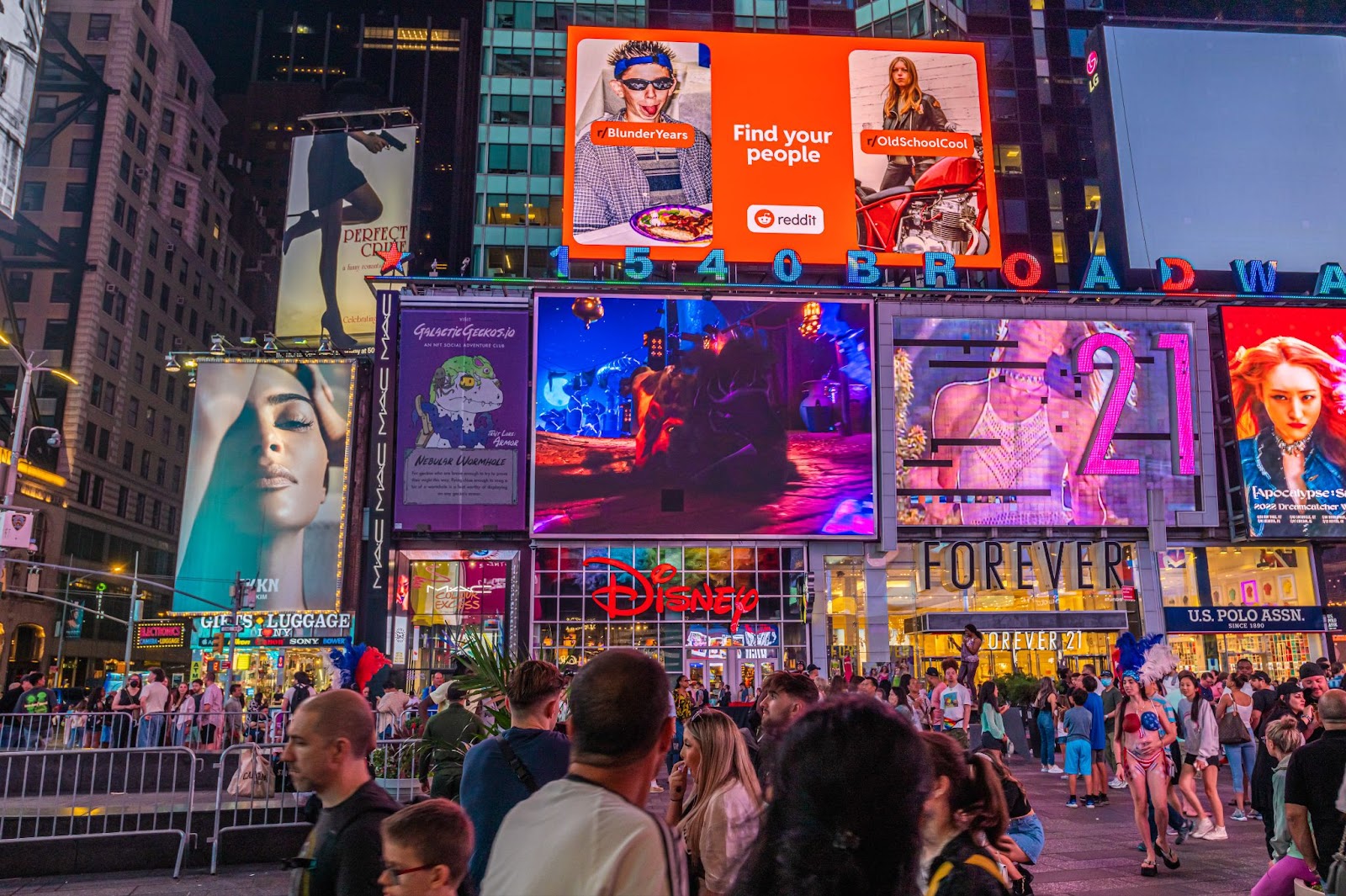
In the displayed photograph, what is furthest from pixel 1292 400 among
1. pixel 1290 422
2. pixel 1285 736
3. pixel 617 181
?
pixel 1285 736

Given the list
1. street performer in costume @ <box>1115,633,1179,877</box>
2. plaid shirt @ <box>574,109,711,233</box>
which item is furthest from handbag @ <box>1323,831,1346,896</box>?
plaid shirt @ <box>574,109,711,233</box>

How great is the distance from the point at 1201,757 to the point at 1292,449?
32.3m

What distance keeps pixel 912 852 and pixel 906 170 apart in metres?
46.2

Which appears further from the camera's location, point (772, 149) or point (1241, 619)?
point (772, 149)

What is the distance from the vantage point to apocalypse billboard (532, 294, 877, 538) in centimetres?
3988

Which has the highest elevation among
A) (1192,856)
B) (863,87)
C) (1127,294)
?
(863,87)

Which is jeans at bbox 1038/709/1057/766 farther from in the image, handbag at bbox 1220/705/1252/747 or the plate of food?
the plate of food

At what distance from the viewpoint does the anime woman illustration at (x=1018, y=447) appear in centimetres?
4131

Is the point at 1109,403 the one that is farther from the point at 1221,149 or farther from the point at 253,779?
the point at 253,779

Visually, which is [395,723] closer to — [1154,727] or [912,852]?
[1154,727]

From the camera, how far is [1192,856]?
1274 cm

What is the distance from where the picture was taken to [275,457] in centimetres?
4241

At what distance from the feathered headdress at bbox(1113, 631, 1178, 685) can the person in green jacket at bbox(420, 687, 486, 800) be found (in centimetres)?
1374

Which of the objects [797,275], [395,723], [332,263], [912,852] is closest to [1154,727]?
[912,852]
